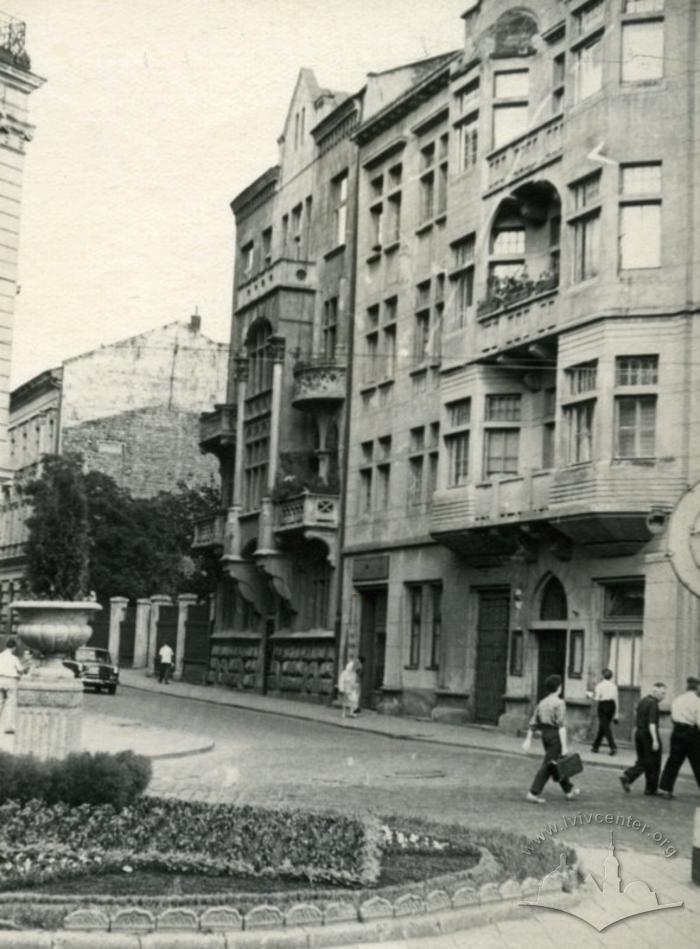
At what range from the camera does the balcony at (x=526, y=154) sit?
33.7 meters

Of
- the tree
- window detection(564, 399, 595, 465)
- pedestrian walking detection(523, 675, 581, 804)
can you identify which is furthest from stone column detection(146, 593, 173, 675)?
pedestrian walking detection(523, 675, 581, 804)

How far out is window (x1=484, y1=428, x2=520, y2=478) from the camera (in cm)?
3572

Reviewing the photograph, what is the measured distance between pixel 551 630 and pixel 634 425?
577 cm

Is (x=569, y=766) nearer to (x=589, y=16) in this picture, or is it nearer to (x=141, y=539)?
(x=589, y=16)

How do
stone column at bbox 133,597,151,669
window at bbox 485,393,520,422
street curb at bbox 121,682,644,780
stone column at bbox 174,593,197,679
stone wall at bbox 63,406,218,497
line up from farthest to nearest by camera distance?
stone wall at bbox 63,406,218,497
stone column at bbox 133,597,151,669
stone column at bbox 174,593,197,679
window at bbox 485,393,520,422
street curb at bbox 121,682,644,780

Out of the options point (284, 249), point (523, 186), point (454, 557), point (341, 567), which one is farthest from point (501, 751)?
point (284, 249)

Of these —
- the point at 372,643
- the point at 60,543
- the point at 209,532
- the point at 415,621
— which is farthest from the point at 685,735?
the point at 209,532

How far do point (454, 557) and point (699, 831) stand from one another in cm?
2651

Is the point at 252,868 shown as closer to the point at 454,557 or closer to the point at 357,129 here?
the point at 454,557

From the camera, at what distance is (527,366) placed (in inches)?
1377

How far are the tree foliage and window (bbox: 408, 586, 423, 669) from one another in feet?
77.5

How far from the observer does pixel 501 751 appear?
2894 centimetres

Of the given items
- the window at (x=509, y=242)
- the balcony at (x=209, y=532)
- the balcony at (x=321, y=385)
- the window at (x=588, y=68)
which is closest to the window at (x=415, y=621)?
the balcony at (x=321, y=385)

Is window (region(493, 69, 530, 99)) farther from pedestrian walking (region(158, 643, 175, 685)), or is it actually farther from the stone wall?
the stone wall
